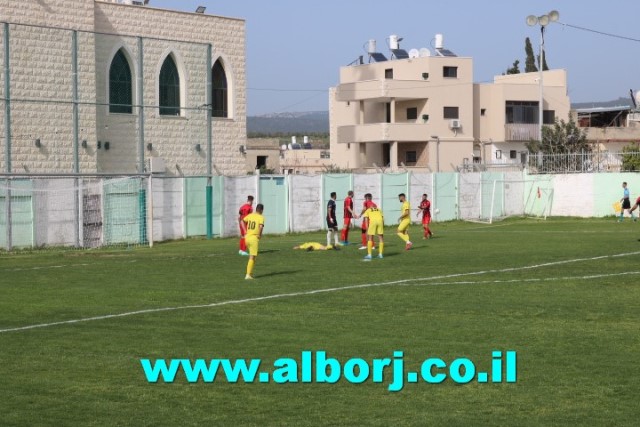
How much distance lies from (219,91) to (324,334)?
3705 centimetres

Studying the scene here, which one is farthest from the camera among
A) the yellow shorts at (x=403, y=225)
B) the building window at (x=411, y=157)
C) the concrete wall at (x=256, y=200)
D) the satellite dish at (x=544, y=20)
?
the building window at (x=411, y=157)

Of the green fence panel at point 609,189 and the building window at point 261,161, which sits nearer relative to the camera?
the green fence panel at point 609,189

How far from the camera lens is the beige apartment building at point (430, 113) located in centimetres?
7844

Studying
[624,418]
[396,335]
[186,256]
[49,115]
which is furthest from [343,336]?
[49,115]

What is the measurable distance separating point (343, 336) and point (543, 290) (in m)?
7.42

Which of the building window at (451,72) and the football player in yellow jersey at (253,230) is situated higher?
the building window at (451,72)

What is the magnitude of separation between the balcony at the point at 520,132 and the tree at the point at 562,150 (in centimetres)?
1176

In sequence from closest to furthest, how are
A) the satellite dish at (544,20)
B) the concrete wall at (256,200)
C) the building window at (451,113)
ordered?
the concrete wall at (256,200) → the satellite dish at (544,20) → the building window at (451,113)

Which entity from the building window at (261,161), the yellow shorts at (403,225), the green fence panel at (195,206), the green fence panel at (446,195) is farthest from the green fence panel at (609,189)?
the building window at (261,161)

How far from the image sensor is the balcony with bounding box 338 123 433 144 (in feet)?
253

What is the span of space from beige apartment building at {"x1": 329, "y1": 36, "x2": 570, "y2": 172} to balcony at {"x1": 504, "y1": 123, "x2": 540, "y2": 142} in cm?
5

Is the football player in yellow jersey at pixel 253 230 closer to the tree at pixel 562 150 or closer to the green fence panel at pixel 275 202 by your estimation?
the green fence panel at pixel 275 202

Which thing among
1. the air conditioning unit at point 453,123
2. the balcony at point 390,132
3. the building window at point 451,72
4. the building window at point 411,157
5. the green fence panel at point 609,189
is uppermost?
the building window at point 451,72

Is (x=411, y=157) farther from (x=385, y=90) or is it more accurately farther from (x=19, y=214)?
(x=19, y=214)
